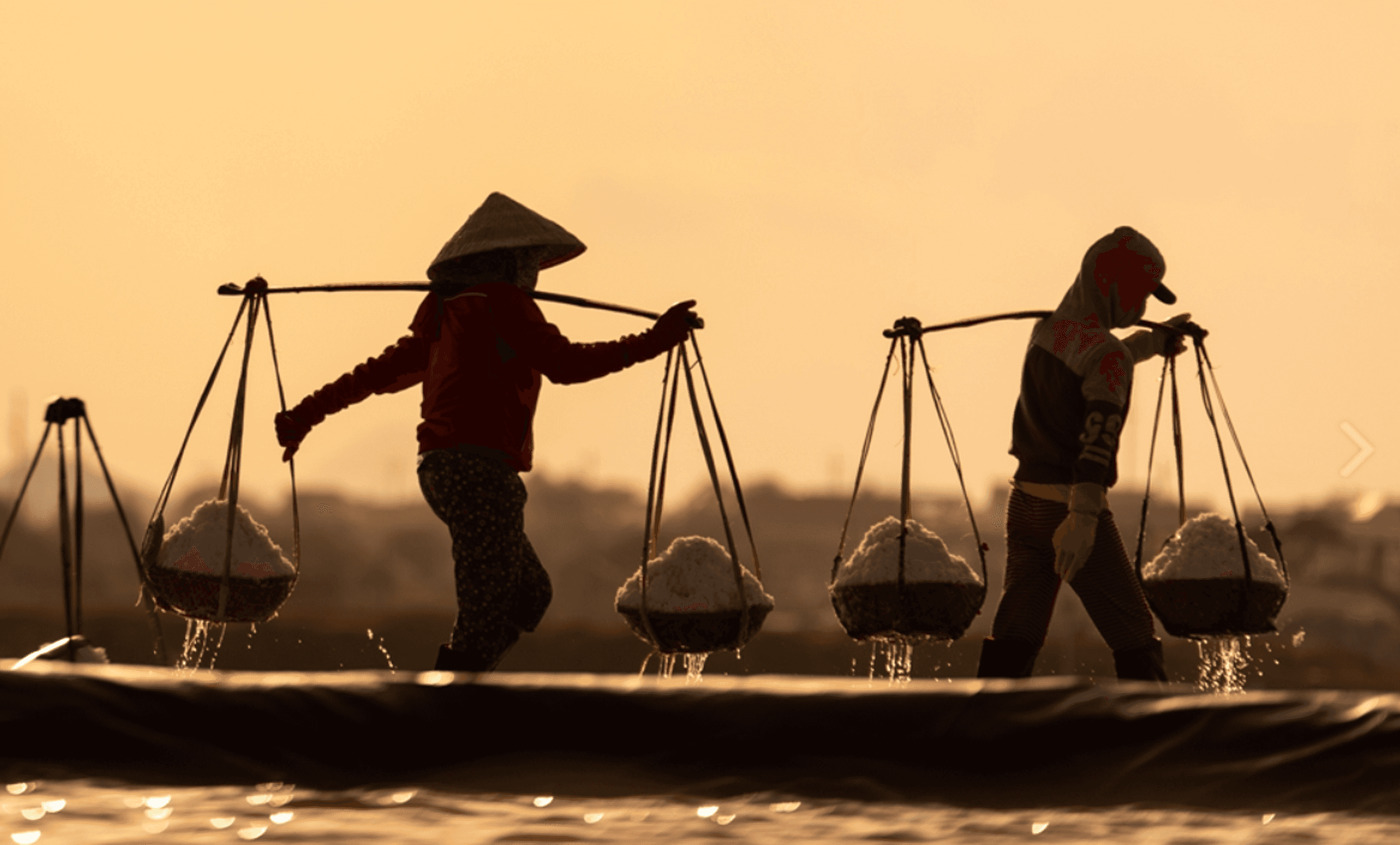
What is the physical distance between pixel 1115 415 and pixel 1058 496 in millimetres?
237

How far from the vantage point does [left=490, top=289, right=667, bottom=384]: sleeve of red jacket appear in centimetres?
337

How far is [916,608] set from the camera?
3.73 meters

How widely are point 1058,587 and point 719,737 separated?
171cm

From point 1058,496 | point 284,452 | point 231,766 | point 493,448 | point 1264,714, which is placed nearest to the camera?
point 1264,714

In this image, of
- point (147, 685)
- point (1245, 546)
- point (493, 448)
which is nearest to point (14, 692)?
point (147, 685)

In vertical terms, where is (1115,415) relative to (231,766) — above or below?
above

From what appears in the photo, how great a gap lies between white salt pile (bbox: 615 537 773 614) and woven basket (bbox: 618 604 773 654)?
0.04 feet

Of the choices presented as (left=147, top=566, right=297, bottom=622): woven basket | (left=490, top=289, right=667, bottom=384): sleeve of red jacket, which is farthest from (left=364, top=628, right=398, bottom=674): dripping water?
(left=490, top=289, right=667, bottom=384): sleeve of red jacket

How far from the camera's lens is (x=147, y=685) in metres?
2.28

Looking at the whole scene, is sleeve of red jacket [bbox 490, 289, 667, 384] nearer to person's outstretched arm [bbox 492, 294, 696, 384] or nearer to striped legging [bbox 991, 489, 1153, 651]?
person's outstretched arm [bbox 492, 294, 696, 384]

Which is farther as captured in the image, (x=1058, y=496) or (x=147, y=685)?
(x=1058, y=496)

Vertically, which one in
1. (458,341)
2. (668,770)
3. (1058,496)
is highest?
(458,341)

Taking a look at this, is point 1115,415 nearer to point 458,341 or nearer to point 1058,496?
point 1058,496

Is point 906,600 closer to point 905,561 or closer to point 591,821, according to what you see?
point 905,561
